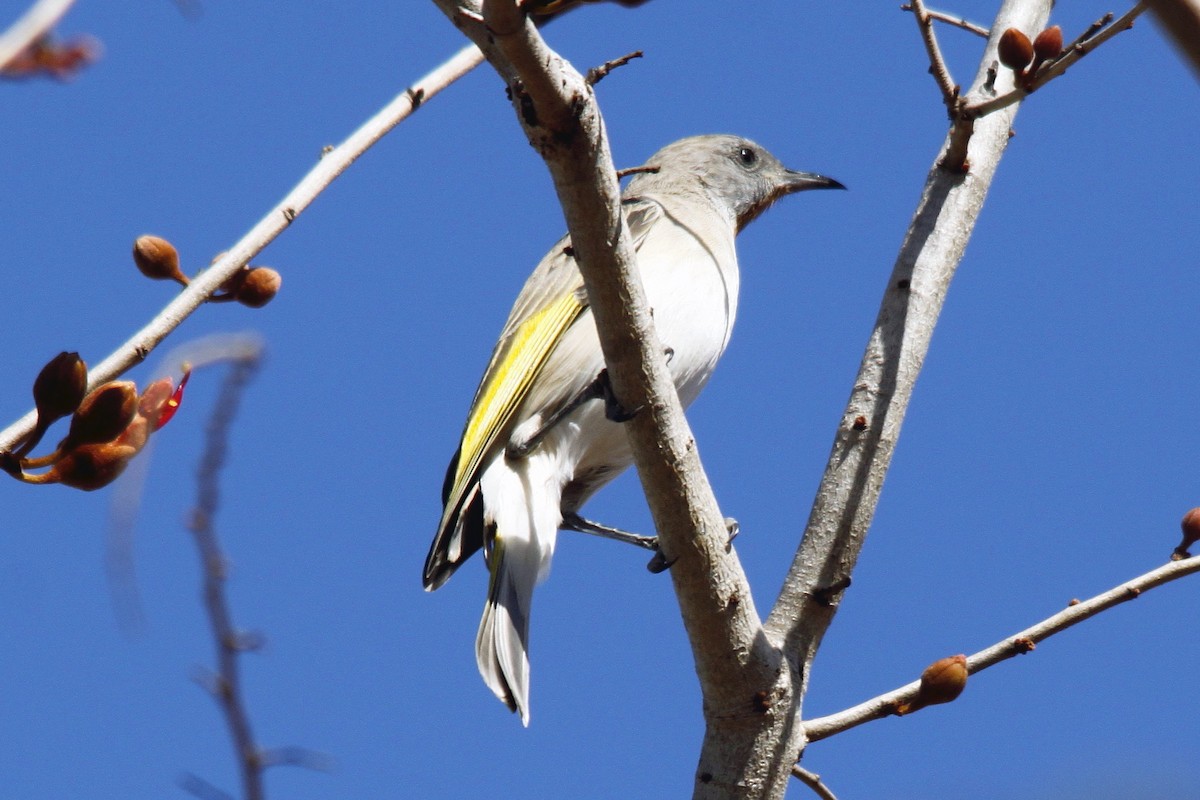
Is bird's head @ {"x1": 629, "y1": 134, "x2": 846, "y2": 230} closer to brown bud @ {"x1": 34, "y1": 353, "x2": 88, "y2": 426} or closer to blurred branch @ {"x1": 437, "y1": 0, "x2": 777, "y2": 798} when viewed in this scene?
blurred branch @ {"x1": 437, "y1": 0, "x2": 777, "y2": 798}

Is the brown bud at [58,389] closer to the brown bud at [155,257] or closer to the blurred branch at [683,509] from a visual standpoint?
the brown bud at [155,257]

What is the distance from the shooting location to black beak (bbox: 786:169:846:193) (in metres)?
6.86

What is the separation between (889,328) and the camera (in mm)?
3723

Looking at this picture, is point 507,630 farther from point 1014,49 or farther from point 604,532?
point 1014,49

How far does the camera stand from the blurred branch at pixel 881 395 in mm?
3371

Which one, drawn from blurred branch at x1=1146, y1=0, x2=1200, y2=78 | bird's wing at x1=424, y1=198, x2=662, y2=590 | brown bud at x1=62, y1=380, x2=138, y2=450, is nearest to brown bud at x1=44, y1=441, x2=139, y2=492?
brown bud at x1=62, y1=380, x2=138, y2=450

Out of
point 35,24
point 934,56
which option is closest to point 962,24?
point 934,56

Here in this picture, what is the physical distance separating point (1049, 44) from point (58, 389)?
239 cm

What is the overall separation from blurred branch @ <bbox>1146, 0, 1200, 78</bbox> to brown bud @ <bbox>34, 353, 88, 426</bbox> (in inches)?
67.0

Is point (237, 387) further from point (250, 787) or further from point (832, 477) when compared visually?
point (832, 477)

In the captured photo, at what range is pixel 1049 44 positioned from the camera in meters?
3.18

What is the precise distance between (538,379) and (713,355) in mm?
648

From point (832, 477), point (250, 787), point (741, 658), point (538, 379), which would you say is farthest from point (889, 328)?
point (250, 787)

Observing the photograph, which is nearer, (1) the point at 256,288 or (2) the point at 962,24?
(1) the point at 256,288
